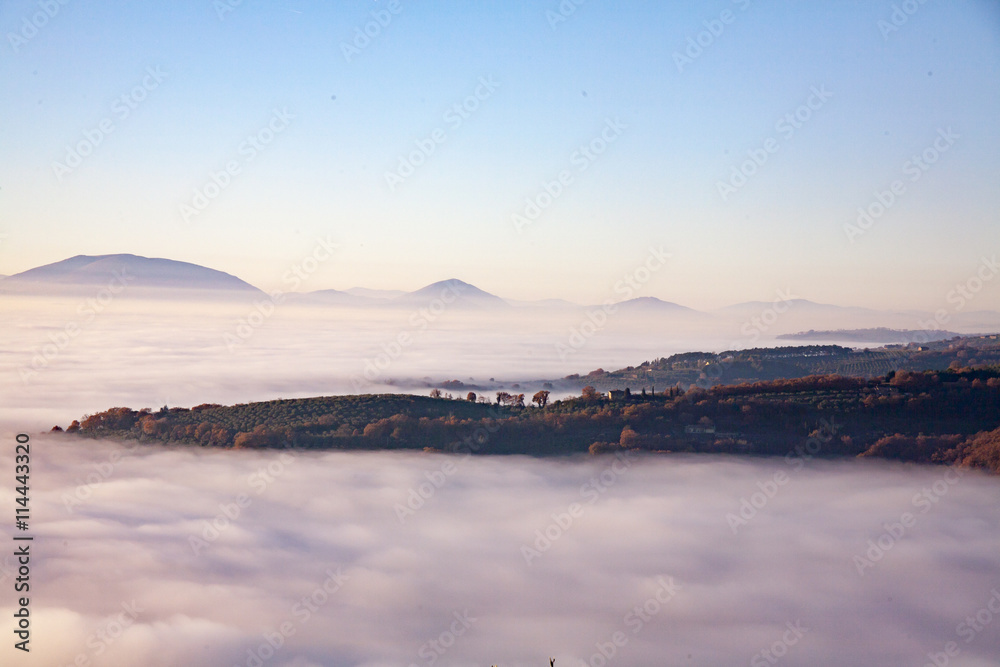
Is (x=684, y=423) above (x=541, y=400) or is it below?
below

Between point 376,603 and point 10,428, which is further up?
point 10,428

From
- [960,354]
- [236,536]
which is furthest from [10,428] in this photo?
[960,354]

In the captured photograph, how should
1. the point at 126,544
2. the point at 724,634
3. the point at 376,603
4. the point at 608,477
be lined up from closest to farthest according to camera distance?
1. the point at 724,634
2. the point at 376,603
3. the point at 126,544
4. the point at 608,477

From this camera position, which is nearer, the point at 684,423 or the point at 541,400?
the point at 684,423

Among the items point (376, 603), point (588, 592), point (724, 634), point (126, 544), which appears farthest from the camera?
point (126, 544)

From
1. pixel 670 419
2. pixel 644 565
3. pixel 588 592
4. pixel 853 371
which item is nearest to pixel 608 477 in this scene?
pixel 670 419

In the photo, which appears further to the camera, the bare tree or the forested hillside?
the bare tree

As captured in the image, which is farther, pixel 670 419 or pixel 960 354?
pixel 960 354

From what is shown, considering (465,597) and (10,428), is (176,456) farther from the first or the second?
(465,597)

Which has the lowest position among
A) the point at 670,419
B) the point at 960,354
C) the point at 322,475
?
the point at 322,475

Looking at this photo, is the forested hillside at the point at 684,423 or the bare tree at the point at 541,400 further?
the bare tree at the point at 541,400
